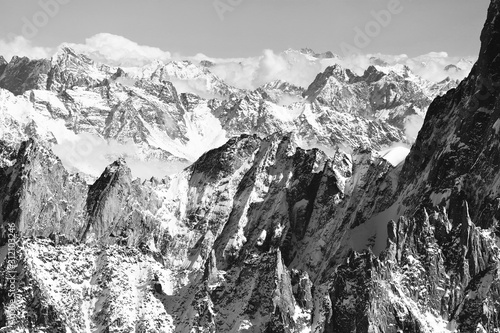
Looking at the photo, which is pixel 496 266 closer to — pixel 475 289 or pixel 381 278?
pixel 475 289

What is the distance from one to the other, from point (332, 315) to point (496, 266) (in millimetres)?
37543

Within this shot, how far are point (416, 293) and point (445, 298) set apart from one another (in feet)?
22.6

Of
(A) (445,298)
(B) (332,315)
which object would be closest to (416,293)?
(A) (445,298)

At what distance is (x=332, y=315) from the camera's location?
198m

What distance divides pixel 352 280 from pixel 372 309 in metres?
12.4

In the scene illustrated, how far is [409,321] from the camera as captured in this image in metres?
189

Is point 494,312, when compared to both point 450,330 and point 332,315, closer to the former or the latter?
point 450,330

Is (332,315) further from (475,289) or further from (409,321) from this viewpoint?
(475,289)

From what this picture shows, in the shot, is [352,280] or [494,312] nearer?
[494,312]

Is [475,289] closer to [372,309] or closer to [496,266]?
[496,266]

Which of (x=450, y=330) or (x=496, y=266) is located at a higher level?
(x=496, y=266)

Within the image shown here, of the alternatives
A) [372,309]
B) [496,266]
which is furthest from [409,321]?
[496,266]

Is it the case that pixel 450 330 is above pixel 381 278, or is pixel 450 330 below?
below

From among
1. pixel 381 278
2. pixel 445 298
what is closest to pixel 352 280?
pixel 381 278
